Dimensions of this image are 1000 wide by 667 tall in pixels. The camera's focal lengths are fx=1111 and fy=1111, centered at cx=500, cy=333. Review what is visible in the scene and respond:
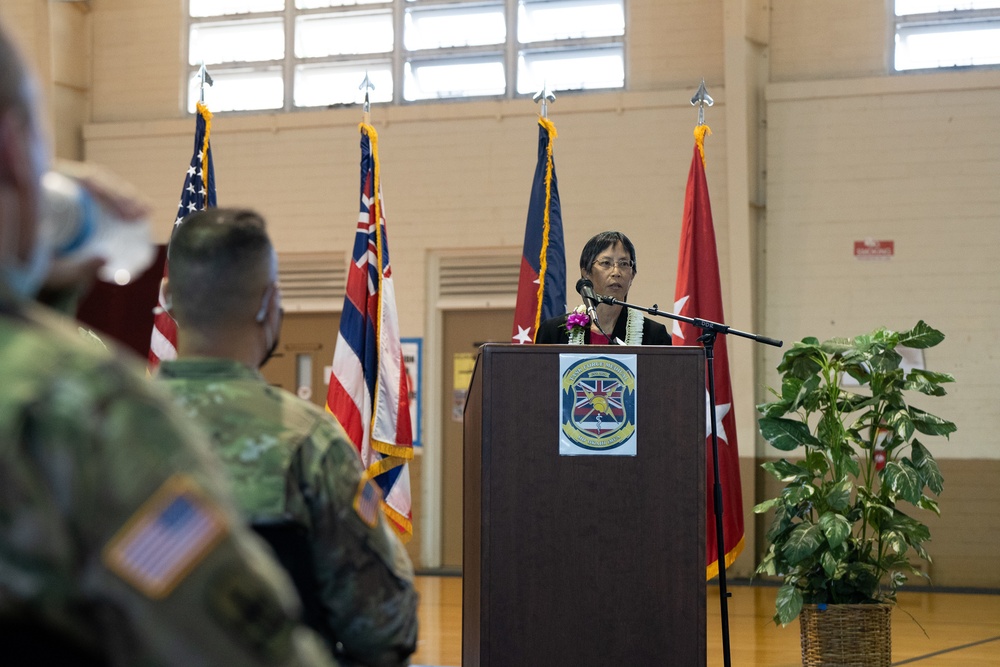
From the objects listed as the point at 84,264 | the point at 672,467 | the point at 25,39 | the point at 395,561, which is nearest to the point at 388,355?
the point at 672,467

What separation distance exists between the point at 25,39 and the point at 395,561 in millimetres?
8851

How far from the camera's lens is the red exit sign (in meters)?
8.12

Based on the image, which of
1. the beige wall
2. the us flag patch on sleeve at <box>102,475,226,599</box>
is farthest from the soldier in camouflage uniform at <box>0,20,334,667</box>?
the beige wall

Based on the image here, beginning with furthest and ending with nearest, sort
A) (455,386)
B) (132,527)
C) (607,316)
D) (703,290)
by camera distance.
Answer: (455,386) → (703,290) → (607,316) → (132,527)

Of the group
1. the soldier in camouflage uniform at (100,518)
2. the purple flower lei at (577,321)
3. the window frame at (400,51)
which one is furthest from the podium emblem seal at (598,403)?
the window frame at (400,51)

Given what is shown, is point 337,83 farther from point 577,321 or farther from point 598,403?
point 598,403

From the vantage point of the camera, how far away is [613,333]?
4.22 m

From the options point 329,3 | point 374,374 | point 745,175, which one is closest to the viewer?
point 374,374

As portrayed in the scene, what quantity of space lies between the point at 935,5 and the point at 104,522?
8657 millimetres

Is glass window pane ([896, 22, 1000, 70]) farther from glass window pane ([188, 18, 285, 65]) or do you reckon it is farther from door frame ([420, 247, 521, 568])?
glass window pane ([188, 18, 285, 65])

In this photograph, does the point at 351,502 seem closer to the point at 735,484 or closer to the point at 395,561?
the point at 395,561

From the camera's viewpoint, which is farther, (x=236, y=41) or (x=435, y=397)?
(x=236, y=41)

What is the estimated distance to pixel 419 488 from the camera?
Answer: 8844mm

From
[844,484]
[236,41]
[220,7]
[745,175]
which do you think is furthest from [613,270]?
[220,7]
